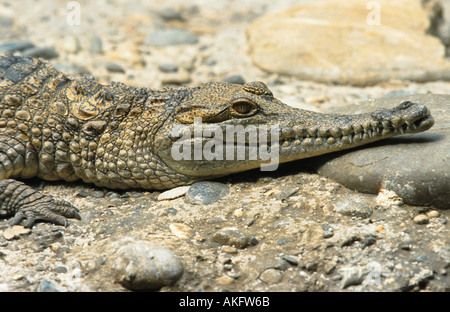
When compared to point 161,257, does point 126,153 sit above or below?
above

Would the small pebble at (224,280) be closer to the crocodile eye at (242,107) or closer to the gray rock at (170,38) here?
the crocodile eye at (242,107)

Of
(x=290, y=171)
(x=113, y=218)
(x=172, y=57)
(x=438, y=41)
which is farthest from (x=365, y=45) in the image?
(x=113, y=218)

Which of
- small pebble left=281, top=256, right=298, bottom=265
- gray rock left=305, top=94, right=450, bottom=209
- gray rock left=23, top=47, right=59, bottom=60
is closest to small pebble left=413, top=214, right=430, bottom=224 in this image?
gray rock left=305, top=94, right=450, bottom=209

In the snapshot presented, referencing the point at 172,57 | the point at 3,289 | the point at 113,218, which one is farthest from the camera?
the point at 172,57

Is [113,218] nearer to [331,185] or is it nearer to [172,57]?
[331,185]

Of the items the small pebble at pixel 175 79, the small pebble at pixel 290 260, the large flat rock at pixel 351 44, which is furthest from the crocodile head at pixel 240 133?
the large flat rock at pixel 351 44

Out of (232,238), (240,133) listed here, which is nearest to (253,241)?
(232,238)

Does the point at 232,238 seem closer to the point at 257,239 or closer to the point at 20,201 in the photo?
the point at 257,239
